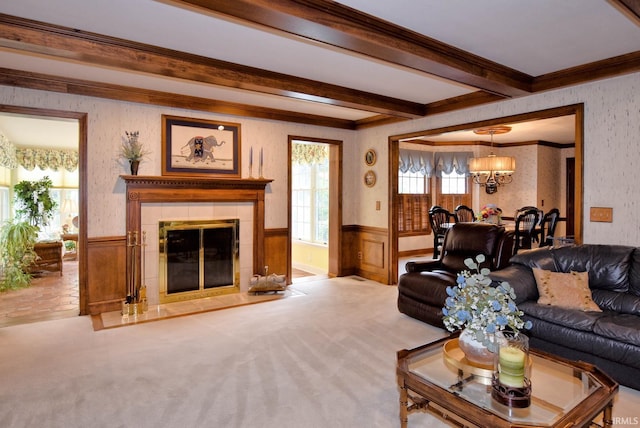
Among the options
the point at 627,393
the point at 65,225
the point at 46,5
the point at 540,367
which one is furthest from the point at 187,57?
the point at 65,225

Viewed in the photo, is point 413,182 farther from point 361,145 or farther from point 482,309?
point 482,309

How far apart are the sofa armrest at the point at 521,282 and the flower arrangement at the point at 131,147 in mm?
3968

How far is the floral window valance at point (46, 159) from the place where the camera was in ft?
27.2

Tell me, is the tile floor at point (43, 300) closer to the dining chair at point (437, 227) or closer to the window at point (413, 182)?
the dining chair at point (437, 227)

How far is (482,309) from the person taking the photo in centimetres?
207

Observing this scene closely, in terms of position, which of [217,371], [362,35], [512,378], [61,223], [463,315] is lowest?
[217,371]

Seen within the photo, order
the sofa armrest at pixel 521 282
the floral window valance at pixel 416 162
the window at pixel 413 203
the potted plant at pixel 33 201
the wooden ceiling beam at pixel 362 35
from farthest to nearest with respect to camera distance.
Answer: the window at pixel 413 203 → the floral window valance at pixel 416 162 → the potted plant at pixel 33 201 → the sofa armrest at pixel 521 282 → the wooden ceiling beam at pixel 362 35

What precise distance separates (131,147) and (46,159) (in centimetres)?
562

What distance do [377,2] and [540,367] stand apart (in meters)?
2.36

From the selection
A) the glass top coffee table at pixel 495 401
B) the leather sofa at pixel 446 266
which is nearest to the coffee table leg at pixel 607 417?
the glass top coffee table at pixel 495 401

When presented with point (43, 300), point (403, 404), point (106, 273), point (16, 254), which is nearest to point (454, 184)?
point (106, 273)

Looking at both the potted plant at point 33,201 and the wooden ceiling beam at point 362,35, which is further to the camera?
the potted plant at point 33,201

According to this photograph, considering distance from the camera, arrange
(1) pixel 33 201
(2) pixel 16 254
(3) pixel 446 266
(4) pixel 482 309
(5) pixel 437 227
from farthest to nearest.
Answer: (1) pixel 33 201
(5) pixel 437 227
(2) pixel 16 254
(3) pixel 446 266
(4) pixel 482 309

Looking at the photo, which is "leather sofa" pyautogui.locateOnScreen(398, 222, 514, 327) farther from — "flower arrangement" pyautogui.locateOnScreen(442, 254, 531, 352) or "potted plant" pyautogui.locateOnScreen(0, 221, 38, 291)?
"potted plant" pyautogui.locateOnScreen(0, 221, 38, 291)
